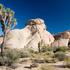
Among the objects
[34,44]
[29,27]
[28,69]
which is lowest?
[28,69]

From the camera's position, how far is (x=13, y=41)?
57.7 meters

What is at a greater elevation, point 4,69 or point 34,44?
point 34,44

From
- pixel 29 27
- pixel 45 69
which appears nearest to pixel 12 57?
pixel 45 69

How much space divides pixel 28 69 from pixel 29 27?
180 feet

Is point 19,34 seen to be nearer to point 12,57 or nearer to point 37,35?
point 37,35

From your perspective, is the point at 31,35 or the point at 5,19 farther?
the point at 31,35

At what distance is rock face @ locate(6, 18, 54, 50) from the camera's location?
5894 cm

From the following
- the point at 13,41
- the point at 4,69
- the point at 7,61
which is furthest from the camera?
the point at 13,41

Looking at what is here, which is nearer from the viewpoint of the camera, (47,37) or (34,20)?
(47,37)

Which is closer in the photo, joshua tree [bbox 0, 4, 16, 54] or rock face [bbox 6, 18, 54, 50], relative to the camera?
joshua tree [bbox 0, 4, 16, 54]

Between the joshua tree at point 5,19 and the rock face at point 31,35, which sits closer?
the joshua tree at point 5,19

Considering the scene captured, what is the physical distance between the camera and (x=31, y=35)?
67.3 metres

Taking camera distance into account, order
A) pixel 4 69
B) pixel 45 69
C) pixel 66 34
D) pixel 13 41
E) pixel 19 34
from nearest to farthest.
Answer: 1. pixel 45 69
2. pixel 4 69
3. pixel 13 41
4. pixel 19 34
5. pixel 66 34

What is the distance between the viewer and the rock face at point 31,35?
58938mm
